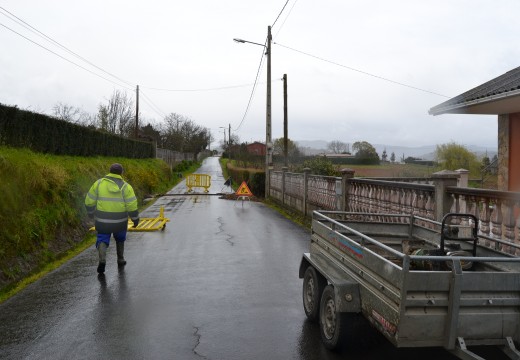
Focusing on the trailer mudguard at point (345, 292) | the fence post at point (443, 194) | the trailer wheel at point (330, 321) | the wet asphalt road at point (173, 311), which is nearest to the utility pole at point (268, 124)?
the wet asphalt road at point (173, 311)

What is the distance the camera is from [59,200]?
1024cm

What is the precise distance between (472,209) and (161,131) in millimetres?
83968

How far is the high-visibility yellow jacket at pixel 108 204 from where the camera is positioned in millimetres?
7020

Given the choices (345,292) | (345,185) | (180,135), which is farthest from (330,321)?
(180,135)

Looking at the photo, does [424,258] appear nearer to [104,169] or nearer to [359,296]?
[359,296]

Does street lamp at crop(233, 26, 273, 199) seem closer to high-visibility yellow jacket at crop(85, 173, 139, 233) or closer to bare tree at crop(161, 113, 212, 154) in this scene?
high-visibility yellow jacket at crop(85, 173, 139, 233)

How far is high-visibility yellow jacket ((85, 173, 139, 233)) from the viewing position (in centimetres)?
702

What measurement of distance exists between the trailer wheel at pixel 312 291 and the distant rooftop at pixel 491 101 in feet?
18.9

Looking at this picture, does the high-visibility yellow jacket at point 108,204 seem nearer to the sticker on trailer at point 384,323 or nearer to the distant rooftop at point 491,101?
the sticker on trailer at point 384,323

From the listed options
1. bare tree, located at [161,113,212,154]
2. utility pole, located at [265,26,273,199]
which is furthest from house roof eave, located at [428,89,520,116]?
bare tree, located at [161,113,212,154]

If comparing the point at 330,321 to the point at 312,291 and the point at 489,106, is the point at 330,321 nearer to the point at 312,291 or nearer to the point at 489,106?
the point at 312,291

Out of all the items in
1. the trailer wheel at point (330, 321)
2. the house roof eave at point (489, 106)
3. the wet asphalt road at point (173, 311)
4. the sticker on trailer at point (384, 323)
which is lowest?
the wet asphalt road at point (173, 311)

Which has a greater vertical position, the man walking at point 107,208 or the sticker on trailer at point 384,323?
the man walking at point 107,208

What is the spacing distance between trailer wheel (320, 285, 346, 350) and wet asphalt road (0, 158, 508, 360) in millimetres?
119
